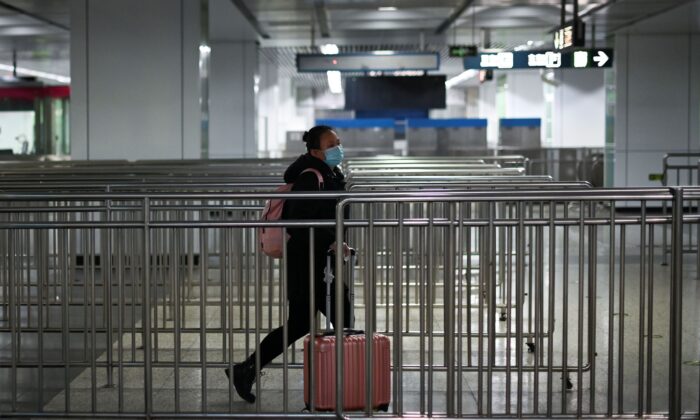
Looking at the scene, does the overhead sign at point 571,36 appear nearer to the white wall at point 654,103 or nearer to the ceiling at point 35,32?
the white wall at point 654,103

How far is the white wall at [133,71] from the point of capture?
47.2ft

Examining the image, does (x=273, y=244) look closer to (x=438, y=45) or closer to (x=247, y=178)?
(x=247, y=178)

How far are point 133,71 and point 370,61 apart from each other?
7.19 m

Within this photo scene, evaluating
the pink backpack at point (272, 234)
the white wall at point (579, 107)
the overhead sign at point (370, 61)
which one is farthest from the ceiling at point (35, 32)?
the white wall at point (579, 107)

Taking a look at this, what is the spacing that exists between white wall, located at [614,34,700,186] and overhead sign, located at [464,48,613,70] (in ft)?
19.8

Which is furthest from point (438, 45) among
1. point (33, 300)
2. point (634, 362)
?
point (634, 362)

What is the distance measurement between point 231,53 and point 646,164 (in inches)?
412

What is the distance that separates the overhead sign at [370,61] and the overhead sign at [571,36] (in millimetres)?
4267

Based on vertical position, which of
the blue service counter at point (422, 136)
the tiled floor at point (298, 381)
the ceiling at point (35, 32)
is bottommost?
the tiled floor at point (298, 381)

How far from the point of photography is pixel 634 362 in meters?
7.72

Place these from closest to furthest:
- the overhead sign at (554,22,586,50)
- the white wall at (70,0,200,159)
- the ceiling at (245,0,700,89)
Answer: the white wall at (70,0,200,159), the overhead sign at (554,22,586,50), the ceiling at (245,0,700,89)

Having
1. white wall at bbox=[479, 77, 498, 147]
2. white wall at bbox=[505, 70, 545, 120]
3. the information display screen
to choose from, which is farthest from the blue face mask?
white wall at bbox=[479, 77, 498, 147]

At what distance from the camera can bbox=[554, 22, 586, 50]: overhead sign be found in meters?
16.0

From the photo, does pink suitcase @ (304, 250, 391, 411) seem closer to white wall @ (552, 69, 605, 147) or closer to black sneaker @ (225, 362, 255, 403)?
black sneaker @ (225, 362, 255, 403)
